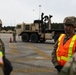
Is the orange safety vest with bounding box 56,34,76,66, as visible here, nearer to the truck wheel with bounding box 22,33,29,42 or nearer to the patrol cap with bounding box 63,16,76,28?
the patrol cap with bounding box 63,16,76,28

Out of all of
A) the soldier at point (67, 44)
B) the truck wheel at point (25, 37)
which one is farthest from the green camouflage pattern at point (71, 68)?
the truck wheel at point (25, 37)

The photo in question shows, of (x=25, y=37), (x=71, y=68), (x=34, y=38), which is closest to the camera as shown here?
(x=71, y=68)

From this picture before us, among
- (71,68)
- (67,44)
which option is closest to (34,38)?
(67,44)

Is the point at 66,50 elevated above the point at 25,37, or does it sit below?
above

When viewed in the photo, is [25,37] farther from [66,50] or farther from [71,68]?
[71,68]

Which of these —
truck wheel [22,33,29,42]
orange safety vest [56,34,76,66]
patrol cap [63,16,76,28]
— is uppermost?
patrol cap [63,16,76,28]

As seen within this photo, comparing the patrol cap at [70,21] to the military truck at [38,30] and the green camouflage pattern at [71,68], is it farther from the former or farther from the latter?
the military truck at [38,30]

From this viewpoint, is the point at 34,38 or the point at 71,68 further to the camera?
the point at 34,38

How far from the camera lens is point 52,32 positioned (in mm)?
30328

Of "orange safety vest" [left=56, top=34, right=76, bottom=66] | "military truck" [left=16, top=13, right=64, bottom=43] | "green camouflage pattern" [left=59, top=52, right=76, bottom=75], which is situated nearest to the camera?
"green camouflage pattern" [left=59, top=52, right=76, bottom=75]

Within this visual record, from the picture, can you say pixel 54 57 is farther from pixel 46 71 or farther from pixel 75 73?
pixel 46 71

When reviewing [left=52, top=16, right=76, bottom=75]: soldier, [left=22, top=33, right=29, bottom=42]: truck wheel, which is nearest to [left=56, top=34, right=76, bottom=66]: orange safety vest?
[left=52, top=16, right=76, bottom=75]: soldier

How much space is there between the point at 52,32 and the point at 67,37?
25.8m

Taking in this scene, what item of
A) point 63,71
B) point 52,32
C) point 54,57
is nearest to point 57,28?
point 52,32
